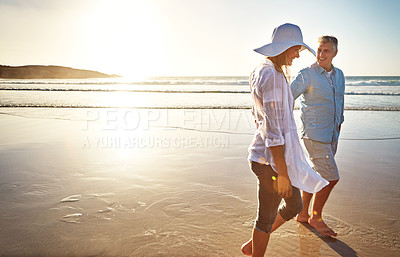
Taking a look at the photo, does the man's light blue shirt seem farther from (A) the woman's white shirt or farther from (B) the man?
(A) the woman's white shirt

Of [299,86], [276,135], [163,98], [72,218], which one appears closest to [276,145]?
[276,135]

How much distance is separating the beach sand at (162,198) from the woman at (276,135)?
35.2 inches

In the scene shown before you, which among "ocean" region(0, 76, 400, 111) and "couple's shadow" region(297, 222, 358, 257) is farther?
"ocean" region(0, 76, 400, 111)

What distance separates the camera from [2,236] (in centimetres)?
286

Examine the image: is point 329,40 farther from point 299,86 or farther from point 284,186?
point 284,186

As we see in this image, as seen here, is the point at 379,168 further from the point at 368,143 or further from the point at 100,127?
the point at 100,127

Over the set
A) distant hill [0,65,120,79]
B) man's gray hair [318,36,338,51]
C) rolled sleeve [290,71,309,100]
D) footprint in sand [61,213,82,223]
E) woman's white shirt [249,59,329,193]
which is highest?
distant hill [0,65,120,79]

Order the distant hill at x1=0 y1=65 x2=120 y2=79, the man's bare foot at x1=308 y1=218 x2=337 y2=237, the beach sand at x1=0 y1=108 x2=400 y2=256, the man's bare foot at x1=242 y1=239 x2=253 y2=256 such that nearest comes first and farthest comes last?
the man's bare foot at x1=242 y1=239 x2=253 y2=256
the beach sand at x1=0 y1=108 x2=400 y2=256
the man's bare foot at x1=308 y1=218 x2=337 y2=237
the distant hill at x1=0 y1=65 x2=120 y2=79

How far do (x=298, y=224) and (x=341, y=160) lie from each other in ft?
9.05

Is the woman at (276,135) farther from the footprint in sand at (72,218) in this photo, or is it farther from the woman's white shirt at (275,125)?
the footprint in sand at (72,218)

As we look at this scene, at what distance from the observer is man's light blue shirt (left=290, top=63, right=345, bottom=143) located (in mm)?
2924

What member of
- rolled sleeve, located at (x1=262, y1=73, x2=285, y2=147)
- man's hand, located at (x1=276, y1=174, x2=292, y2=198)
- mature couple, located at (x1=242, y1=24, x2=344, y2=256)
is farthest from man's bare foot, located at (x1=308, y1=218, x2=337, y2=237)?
rolled sleeve, located at (x1=262, y1=73, x2=285, y2=147)

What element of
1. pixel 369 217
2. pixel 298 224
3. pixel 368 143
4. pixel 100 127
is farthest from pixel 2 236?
pixel 368 143

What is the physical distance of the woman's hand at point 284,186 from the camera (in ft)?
6.36
